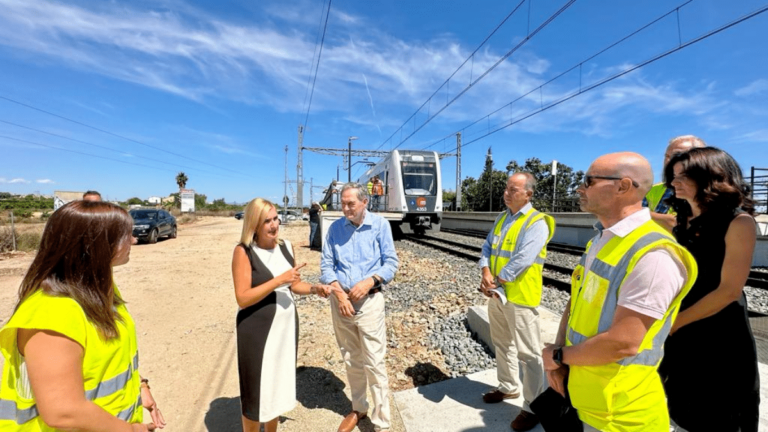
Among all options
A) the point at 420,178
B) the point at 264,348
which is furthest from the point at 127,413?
the point at 420,178

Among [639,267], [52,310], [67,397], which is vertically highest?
[639,267]

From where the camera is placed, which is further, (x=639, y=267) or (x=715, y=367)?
(x=715, y=367)

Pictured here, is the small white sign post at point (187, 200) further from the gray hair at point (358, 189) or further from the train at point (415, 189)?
the gray hair at point (358, 189)

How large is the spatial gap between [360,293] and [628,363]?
172cm

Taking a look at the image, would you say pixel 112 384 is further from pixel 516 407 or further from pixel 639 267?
pixel 516 407

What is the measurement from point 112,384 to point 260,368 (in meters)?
1.15

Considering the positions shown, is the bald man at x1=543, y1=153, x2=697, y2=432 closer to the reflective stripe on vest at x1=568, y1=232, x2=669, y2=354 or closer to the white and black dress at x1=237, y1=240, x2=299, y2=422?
the reflective stripe on vest at x1=568, y1=232, x2=669, y2=354

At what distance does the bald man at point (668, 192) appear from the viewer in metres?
2.15

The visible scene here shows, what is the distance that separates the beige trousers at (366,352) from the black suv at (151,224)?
1679 centimetres

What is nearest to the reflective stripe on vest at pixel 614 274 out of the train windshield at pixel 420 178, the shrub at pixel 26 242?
the train windshield at pixel 420 178

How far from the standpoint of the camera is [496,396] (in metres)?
3.01

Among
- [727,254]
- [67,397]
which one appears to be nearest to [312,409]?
[67,397]

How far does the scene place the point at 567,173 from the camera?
45469 millimetres

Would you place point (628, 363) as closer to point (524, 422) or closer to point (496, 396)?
point (524, 422)
